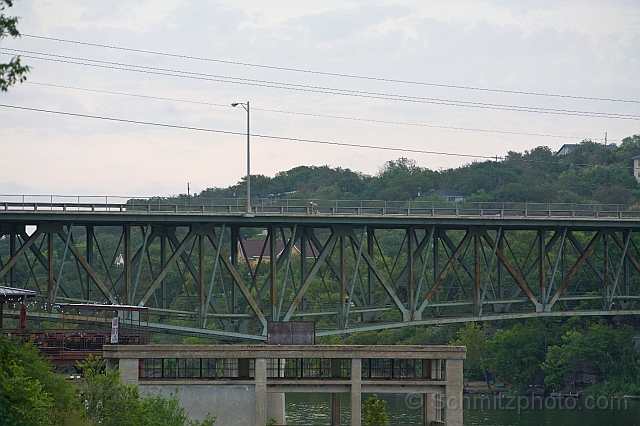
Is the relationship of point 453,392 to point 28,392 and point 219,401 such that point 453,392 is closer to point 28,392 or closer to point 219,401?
point 219,401

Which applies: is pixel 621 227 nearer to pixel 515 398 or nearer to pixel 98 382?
pixel 515 398

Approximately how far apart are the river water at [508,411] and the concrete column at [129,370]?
1056 inches

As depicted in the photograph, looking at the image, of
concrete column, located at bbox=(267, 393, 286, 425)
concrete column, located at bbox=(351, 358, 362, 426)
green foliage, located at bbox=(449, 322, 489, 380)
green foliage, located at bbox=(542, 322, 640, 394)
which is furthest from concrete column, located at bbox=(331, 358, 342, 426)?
green foliage, located at bbox=(449, 322, 489, 380)

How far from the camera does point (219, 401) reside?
53438 mm

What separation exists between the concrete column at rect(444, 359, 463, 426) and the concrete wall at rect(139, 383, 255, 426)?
9874 millimetres

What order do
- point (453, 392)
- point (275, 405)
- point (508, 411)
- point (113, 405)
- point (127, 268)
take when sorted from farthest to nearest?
point (508, 411)
point (275, 405)
point (127, 268)
point (453, 392)
point (113, 405)

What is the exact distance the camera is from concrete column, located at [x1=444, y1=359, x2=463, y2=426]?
54531 mm

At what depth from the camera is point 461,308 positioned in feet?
375

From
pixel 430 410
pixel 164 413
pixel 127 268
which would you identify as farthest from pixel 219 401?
pixel 430 410

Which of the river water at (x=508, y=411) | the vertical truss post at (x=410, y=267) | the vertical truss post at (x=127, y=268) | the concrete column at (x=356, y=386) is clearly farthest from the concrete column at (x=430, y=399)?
the river water at (x=508, y=411)

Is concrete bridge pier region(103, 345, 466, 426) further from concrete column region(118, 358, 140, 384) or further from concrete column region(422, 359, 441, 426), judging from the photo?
concrete column region(422, 359, 441, 426)

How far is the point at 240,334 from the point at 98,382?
857 inches

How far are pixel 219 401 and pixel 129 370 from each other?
468cm

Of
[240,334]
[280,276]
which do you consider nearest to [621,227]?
[240,334]
